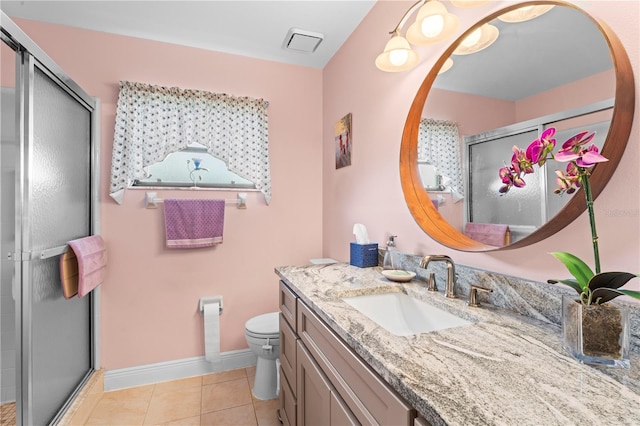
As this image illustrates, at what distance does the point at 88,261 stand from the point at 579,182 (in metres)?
A: 2.20

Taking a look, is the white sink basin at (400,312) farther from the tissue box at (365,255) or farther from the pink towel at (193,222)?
the pink towel at (193,222)

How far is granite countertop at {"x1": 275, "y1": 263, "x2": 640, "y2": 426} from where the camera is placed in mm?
482

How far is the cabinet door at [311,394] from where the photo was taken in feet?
3.25

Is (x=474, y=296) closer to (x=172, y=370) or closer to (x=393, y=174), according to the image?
(x=393, y=174)

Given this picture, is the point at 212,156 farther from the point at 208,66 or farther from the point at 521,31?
the point at 521,31

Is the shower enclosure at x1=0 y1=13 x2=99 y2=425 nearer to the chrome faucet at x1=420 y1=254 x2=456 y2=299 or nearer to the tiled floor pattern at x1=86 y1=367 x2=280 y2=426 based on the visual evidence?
the tiled floor pattern at x1=86 y1=367 x2=280 y2=426

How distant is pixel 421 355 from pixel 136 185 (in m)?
2.16

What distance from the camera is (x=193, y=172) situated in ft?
7.44

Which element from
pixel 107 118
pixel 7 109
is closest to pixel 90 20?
pixel 107 118

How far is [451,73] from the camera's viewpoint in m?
1.27

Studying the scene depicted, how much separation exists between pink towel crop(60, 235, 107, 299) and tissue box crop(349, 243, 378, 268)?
1.49 metres

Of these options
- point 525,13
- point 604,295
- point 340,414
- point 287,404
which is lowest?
point 287,404

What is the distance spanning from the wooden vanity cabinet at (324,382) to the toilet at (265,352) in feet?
0.85

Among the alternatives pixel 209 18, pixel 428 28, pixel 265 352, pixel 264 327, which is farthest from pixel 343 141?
pixel 265 352
